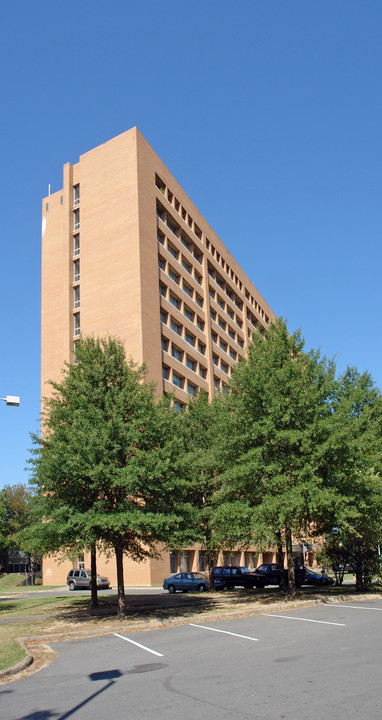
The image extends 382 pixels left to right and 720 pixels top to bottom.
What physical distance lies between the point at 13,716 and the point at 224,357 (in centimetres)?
5644

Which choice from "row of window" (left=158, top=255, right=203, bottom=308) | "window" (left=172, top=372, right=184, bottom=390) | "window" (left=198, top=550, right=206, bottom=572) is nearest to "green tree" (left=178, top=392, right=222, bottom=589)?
"window" (left=198, top=550, right=206, bottom=572)

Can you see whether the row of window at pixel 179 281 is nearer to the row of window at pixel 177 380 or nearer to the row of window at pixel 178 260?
the row of window at pixel 178 260

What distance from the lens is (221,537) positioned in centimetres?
2545

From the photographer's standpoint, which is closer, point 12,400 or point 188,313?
point 12,400

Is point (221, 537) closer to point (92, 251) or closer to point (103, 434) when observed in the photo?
point (103, 434)

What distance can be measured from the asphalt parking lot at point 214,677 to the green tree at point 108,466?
3902 mm

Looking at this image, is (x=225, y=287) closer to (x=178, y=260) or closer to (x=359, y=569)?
(x=178, y=260)

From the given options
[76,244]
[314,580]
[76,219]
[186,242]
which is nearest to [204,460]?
[314,580]

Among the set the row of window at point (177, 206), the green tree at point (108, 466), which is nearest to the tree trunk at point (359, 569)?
the green tree at point (108, 466)

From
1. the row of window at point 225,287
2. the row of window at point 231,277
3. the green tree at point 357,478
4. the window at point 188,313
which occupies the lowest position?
the green tree at point 357,478

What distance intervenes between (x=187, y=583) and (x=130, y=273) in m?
23.5

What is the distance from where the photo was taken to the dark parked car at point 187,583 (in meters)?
33.5

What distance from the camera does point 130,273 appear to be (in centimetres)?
4425

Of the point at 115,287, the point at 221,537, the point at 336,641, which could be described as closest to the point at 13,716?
the point at 336,641
